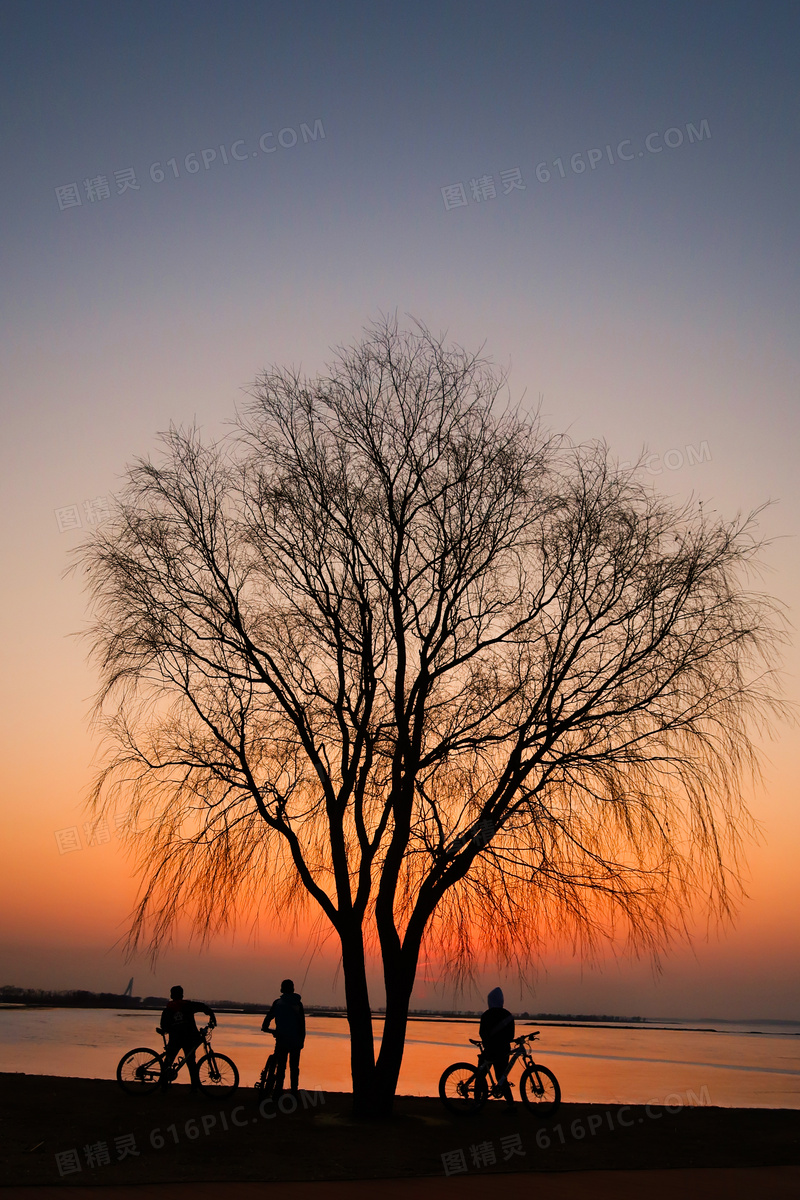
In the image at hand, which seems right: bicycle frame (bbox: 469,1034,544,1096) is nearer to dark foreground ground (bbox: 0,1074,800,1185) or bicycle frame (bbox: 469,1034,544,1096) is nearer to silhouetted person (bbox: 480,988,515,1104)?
silhouetted person (bbox: 480,988,515,1104)

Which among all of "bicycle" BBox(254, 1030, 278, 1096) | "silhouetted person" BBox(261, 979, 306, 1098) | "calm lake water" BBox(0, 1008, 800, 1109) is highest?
"silhouetted person" BBox(261, 979, 306, 1098)

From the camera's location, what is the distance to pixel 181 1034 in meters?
13.0

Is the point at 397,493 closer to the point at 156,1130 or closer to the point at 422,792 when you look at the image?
the point at 422,792

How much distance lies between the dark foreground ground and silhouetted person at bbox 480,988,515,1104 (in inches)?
25.1

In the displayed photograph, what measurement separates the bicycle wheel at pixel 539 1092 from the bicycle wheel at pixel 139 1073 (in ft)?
17.5

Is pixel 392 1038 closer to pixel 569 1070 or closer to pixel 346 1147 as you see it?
pixel 346 1147

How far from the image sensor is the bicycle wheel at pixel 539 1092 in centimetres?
1272

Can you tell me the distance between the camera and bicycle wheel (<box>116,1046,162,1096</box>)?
12867mm

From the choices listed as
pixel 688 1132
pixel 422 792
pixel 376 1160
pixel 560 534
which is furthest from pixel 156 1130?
pixel 560 534

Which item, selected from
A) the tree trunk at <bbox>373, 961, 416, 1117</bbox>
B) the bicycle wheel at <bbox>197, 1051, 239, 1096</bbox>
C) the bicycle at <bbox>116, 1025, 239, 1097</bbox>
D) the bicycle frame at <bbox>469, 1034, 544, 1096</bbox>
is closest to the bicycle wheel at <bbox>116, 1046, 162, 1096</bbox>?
the bicycle at <bbox>116, 1025, 239, 1097</bbox>

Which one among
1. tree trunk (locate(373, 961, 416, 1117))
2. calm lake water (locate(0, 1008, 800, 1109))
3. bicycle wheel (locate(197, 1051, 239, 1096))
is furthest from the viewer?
calm lake water (locate(0, 1008, 800, 1109))

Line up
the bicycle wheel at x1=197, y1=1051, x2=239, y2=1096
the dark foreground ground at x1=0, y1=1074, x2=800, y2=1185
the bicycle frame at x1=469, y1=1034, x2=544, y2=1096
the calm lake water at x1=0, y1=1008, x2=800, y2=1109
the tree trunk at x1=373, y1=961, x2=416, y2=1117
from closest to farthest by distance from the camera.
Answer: the dark foreground ground at x1=0, y1=1074, x2=800, y2=1185
the tree trunk at x1=373, y1=961, x2=416, y2=1117
the bicycle frame at x1=469, y1=1034, x2=544, y2=1096
the bicycle wheel at x1=197, y1=1051, x2=239, y2=1096
the calm lake water at x1=0, y1=1008, x2=800, y2=1109

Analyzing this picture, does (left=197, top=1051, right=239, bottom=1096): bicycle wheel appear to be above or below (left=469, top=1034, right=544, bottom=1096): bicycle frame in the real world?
below

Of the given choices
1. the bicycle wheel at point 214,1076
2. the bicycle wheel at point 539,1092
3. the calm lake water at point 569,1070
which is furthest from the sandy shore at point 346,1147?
the calm lake water at point 569,1070
